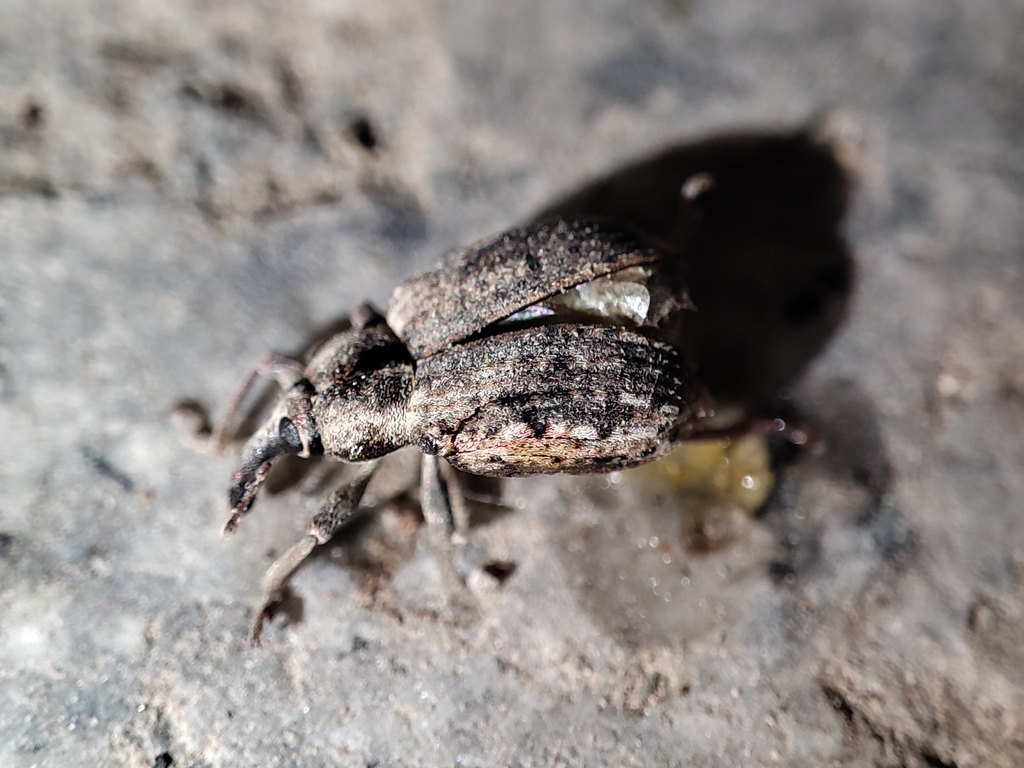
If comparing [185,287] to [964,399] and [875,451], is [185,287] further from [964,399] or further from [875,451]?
[964,399]

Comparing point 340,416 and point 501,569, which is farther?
point 501,569

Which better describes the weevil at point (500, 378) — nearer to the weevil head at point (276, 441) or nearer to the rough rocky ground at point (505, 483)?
the weevil head at point (276, 441)

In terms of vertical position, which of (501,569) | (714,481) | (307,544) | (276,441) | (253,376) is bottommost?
(714,481)

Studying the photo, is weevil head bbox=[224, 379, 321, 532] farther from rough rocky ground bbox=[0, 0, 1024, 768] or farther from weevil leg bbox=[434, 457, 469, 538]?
weevil leg bbox=[434, 457, 469, 538]

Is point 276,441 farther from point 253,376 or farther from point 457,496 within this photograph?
point 457,496

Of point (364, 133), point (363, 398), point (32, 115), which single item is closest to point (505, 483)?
point (363, 398)

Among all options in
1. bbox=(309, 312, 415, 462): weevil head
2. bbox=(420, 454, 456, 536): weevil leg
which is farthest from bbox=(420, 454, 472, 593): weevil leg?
bbox=(309, 312, 415, 462): weevil head

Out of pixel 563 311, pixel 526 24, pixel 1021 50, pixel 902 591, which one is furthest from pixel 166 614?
pixel 1021 50
